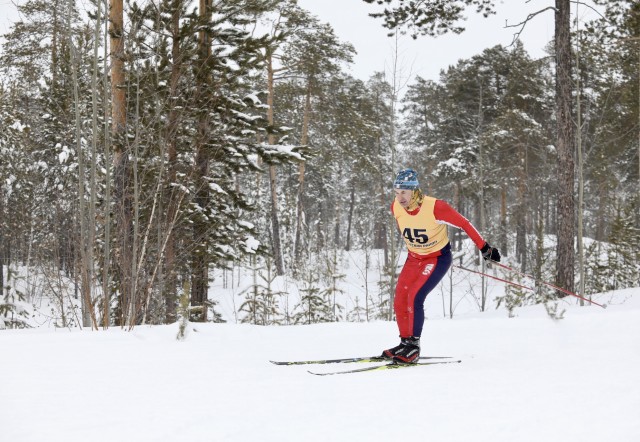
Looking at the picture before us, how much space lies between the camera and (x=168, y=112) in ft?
28.1

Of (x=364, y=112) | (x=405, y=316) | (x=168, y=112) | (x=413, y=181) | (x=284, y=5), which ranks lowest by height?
(x=405, y=316)

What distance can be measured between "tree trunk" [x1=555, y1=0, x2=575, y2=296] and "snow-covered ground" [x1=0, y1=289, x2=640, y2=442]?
4.99m

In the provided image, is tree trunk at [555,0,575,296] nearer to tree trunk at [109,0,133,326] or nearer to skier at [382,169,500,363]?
skier at [382,169,500,363]

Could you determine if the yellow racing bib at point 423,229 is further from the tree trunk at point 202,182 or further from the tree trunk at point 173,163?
the tree trunk at point 202,182

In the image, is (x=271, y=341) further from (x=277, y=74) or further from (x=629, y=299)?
(x=277, y=74)

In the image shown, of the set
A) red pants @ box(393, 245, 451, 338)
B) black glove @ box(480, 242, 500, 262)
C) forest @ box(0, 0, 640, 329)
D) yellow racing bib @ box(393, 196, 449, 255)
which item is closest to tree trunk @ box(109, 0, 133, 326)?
forest @ box(0, 0, 640, 329)

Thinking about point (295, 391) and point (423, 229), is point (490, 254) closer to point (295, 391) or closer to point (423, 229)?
point (423, 229)

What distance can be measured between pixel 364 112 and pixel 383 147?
925 cm

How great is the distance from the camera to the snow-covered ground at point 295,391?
8.49ft

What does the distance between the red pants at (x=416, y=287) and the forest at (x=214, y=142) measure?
2153mm

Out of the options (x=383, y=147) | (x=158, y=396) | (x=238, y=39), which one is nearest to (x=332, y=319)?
(x=238, y=39)

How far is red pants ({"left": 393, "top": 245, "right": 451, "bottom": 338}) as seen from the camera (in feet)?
16.4

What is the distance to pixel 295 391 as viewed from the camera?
11.5 ft

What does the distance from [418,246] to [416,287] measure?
16.3 inches
